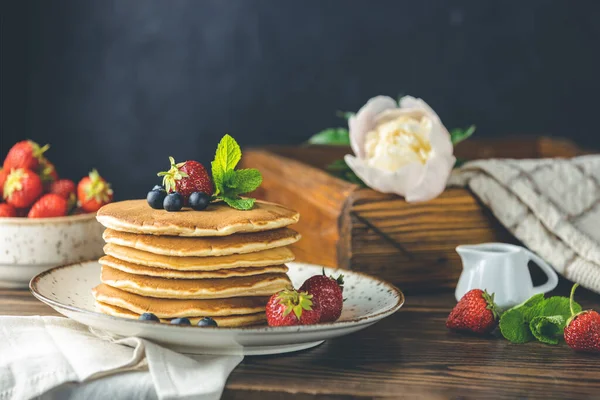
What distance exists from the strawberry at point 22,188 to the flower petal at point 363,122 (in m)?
0.65

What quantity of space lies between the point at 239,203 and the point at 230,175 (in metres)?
0.06

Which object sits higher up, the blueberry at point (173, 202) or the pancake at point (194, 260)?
the blueberry at point (173, 202)

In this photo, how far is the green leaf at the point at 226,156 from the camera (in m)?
1.30

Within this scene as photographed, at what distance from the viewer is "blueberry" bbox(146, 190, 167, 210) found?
4.09ft

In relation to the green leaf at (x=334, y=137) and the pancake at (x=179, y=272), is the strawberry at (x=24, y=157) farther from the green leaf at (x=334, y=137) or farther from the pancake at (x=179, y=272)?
the green leaf at (x=334, y=137)

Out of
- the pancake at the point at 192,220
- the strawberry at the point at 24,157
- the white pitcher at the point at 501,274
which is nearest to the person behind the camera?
the pancake at the point at 192,220

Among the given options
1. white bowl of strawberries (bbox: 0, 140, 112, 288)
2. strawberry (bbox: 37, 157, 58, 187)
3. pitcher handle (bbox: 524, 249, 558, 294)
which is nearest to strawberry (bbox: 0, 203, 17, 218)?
white bowl of strawberries (bbox: 0, 140, 112, 288)

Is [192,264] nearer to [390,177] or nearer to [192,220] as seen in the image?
[192,220]

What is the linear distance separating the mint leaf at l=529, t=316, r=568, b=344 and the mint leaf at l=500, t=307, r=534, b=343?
0.04ft

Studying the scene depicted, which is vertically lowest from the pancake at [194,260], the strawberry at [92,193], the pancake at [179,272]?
the pancake at [179,272]

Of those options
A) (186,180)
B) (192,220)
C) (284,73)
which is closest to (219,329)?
(192,220)

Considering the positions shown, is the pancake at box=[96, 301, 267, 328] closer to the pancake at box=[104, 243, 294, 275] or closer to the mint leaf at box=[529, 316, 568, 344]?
the pancake at box=[104, 243, 294, 275]

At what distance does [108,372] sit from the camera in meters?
1.07

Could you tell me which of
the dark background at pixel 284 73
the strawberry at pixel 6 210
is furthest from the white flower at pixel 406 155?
the dark background at pixel 284 73
